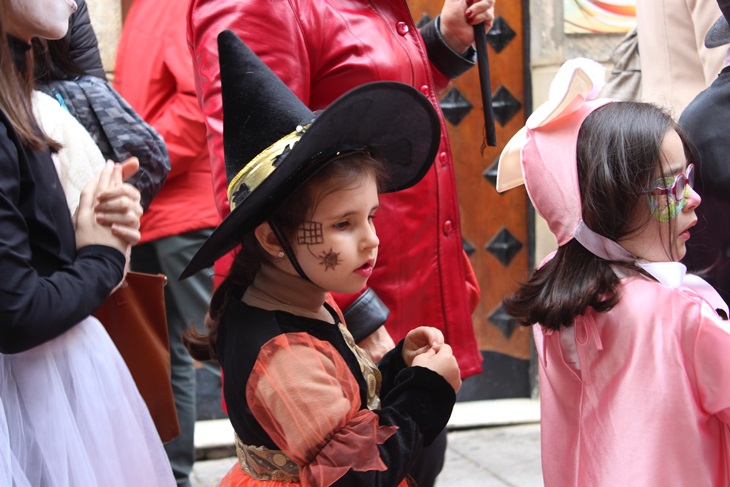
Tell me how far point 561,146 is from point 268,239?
2.22ft

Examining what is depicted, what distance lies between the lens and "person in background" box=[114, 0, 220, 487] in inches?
142

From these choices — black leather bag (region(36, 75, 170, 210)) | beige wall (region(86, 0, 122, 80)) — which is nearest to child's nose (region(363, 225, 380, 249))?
black leather bag (region(36, 75, 170, 210))

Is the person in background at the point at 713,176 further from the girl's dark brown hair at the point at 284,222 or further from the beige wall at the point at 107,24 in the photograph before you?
the beige wall at the point at 107,24

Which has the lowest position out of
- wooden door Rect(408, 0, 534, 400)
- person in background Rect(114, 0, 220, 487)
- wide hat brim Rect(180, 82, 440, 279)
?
wooden door Rect(408, 0, 534, 400)

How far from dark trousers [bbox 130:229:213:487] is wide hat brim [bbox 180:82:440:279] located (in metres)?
1.75

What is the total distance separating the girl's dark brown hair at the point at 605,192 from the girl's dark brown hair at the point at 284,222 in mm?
445

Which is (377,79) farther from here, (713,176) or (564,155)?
(713,176)

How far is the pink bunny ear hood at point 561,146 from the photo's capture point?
2.10 meters

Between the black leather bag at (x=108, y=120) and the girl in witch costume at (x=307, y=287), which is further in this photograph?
the black leather bag at (x=108, y=120)

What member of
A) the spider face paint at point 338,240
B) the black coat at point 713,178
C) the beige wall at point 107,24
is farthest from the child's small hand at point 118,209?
the beige wall at point 107,24

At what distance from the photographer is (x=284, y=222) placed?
1875 mm

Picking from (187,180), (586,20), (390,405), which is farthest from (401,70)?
(586,20)

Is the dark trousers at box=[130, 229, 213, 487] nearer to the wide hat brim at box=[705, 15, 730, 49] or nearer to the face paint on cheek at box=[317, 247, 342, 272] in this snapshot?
the face paint on cheek at box=[317, 247, 342, 272]

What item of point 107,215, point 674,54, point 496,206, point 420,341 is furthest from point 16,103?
point 496,206
